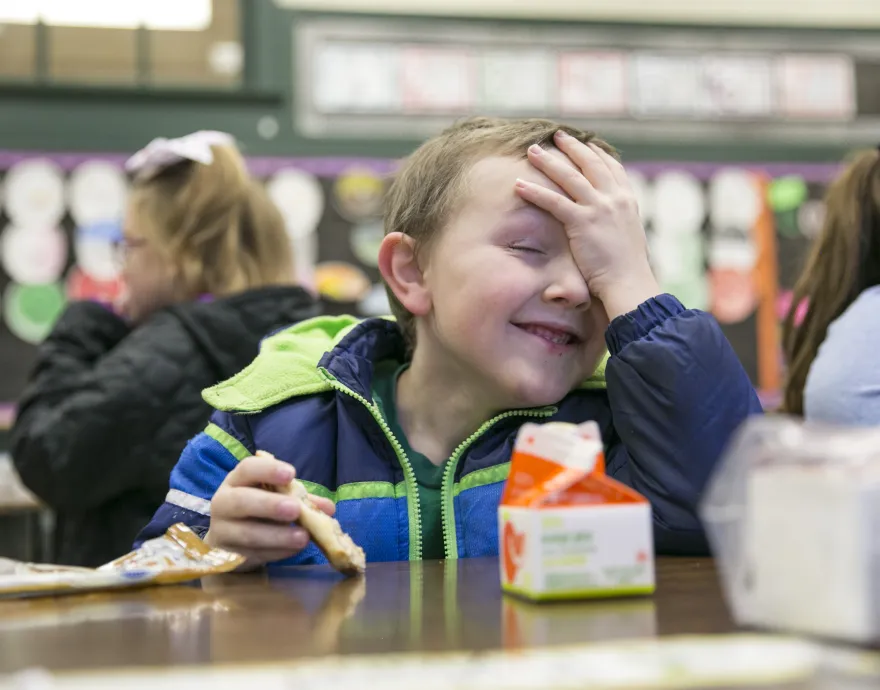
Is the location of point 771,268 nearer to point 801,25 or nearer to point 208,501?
point 801,25

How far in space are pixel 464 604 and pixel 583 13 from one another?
305 centimetres

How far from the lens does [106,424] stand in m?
1.88

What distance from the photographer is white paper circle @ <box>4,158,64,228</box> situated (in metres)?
3.14

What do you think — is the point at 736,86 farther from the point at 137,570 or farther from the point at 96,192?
the point at 137,570

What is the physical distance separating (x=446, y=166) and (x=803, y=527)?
87 centimetres

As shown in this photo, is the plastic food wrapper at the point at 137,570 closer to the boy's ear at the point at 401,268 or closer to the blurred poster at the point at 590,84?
the boy's ear at the point at 401,268

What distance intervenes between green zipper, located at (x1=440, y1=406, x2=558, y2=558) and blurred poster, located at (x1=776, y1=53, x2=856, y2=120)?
266 centimetres

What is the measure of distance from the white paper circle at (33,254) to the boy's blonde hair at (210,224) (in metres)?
1.16

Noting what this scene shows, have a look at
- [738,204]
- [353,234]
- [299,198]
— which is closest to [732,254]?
[738,204]

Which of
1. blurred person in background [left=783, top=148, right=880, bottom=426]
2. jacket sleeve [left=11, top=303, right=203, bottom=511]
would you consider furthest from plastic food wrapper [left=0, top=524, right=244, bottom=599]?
blurred person in background [left=783, top=148, right=880, bottom=426]

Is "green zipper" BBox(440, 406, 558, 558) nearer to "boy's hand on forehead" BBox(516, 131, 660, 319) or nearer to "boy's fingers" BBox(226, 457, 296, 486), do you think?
"boy's hand on forehead" BBox(516, 131, 660, 319)

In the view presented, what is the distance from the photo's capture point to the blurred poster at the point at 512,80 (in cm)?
337

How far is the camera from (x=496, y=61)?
11.1 ft

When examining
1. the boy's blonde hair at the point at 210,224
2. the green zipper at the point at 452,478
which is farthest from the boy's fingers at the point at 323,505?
the boy's blonde hair at the point at 210,224
